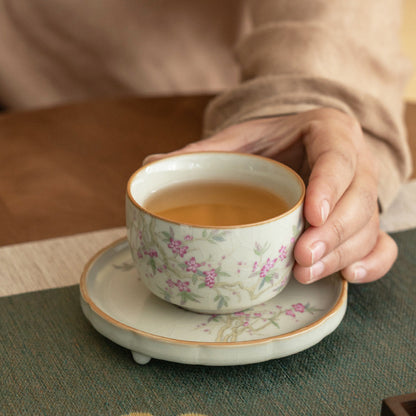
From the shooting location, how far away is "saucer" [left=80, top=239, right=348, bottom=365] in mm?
415

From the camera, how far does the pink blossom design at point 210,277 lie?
424mm

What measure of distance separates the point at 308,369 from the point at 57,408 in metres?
0.18

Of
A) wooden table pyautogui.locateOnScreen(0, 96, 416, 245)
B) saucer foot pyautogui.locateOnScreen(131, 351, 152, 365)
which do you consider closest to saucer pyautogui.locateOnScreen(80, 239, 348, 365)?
saucer foot pyautogui.locateOnScreen(131, 351, 152, 365)

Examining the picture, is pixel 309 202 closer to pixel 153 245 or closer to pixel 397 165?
pixel 153 245

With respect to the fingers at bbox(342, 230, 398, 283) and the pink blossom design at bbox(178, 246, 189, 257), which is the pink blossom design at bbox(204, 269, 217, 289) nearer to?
the pink blossom design at bbox(178, 246, 189, 257)

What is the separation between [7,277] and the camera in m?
0.56

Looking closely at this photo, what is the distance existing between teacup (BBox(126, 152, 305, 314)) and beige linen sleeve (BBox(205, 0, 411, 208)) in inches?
10.2

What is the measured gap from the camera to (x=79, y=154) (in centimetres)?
81

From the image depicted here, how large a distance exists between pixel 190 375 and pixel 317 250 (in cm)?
14

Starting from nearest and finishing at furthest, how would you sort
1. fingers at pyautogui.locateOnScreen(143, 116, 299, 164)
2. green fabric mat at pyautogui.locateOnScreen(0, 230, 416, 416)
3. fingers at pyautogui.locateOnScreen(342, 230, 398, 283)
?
green fabric mat at pyautogui.locateOnScreen(0, 230, 416, 416)
fingers at pyautogui.locateOnScreen(342, 230, 398, 283)
fingers at pyautogui.locateOnScreen(143, 116, 299, 164)

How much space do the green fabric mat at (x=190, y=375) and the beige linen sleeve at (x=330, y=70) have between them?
0.83 feet

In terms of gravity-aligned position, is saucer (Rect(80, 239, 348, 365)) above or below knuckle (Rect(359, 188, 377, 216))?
below

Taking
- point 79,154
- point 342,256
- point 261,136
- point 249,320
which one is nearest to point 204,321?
point 249,320

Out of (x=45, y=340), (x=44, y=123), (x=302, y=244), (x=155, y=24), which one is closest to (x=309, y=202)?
(x=302, y=244)
